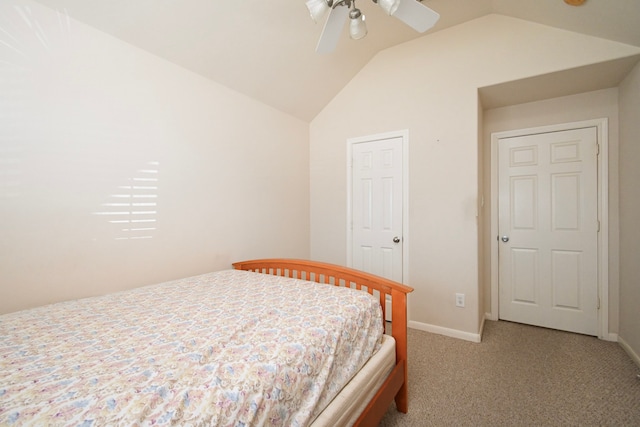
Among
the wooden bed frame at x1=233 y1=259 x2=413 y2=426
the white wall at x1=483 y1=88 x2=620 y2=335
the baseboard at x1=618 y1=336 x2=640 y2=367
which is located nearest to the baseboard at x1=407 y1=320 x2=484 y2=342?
the white wall at x1=483 y1=88 x2=620 y2=335

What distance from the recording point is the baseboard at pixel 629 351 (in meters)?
2.02

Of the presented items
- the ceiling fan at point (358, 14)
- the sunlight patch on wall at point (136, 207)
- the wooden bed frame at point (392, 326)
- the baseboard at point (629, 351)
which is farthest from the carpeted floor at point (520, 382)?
the ceiling fan at point (358, 14)

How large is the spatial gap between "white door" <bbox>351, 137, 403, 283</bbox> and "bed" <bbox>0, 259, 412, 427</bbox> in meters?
1.29

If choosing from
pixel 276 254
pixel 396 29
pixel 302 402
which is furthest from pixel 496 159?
pixel 302 402

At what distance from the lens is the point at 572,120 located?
259 cm

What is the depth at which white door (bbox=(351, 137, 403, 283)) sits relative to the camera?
9.40 feet

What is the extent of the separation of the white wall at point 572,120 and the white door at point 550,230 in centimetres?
10

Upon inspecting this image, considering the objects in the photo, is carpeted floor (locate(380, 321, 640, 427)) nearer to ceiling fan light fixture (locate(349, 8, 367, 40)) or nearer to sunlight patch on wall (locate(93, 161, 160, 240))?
sunlight patch on wall (locate(93, 161, 160, 240))

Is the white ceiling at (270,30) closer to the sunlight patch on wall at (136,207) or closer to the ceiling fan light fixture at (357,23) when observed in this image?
the ceiling fan light fixture at (357,23)

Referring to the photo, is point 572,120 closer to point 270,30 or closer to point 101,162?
point 270,30

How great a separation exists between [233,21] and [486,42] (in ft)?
7.02

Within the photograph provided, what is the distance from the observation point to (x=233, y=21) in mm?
1977

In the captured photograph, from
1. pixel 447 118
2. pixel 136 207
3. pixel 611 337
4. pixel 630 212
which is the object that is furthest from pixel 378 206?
pixel 611 337

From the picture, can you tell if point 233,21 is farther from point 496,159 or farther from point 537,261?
point 537,261
